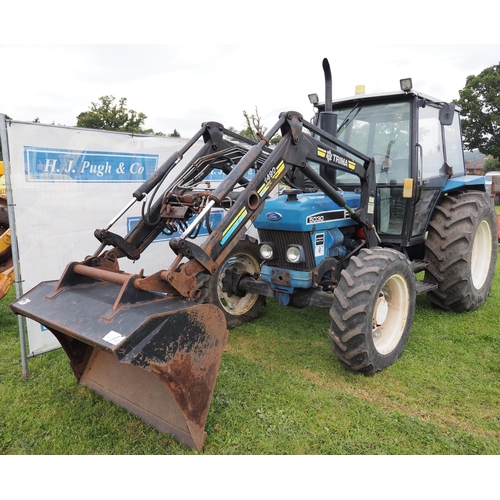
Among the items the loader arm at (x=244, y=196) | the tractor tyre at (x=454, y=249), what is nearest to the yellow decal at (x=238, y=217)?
the loader arm at (x=244, y=196)

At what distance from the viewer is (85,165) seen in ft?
13.5

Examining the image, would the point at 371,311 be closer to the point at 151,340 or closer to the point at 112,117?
the point at 151,340

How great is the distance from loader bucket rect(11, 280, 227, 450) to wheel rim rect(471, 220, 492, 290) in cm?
392

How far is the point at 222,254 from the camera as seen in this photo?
2836 millimetres

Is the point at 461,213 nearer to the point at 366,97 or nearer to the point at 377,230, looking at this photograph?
the point at 377,230

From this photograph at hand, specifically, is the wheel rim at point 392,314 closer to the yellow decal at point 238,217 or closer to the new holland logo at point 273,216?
the new holland logo at point 273,216

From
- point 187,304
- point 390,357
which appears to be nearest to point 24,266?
point 187,304

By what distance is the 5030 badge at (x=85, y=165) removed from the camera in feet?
12.2

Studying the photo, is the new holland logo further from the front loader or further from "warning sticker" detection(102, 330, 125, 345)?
"warning sticker" detection(102, 330, 125, 345)

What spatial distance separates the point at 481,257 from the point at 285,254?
2.86 meters

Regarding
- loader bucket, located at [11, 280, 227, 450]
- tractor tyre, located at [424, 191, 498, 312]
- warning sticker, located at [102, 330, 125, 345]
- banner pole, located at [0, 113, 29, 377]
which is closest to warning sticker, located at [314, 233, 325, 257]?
tractor tyre, located at [424, 191, 498, 312]

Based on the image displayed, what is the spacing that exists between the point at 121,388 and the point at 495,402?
2732mm

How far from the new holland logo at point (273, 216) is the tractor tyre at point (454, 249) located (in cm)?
178

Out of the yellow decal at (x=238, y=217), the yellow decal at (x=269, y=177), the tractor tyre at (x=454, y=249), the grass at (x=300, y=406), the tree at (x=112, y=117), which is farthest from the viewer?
the tree at (x=112, y=117)
